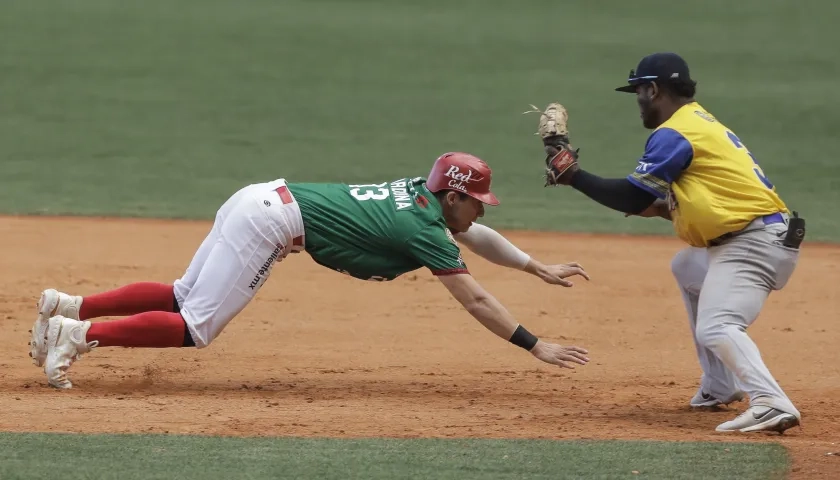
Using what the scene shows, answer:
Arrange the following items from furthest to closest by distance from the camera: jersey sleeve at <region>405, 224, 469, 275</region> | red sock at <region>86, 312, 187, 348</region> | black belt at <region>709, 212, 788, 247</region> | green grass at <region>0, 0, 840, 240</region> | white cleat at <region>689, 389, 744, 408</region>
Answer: green grass at <region>0, 0, 840, 240</region> → white cleat at <region>689, 389, 744, 408</region> → red sock at <region>86, 312, 187, 348</region> → jersey sleeve at <region>405, 224, 469, 275</region> → black belt at <region>709, 212, 788, 247</region>

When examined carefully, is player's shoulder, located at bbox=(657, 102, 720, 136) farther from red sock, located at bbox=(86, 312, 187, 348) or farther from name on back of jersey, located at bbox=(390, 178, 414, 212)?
red sock, located at bbox=(86, 312, 187, 348)

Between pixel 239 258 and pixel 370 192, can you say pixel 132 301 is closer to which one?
pixel 239 258

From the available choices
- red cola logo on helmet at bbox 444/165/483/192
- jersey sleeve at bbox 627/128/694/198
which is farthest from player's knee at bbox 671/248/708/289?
red cola logo on helmet at bbox 444/165/483/192

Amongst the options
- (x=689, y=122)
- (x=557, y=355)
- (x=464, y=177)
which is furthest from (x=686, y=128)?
(x=557, y=355)

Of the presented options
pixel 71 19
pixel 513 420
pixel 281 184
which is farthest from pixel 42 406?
pixel 71 19

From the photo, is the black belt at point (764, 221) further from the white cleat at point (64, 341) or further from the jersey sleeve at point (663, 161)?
the white cleat at point (64, 341)

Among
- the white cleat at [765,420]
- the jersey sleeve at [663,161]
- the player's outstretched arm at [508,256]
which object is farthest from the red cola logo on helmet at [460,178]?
the white cleat at [765,420]

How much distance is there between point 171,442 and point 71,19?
56.5ft

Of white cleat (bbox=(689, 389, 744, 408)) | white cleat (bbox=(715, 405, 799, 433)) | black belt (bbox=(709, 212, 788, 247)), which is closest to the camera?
white cleat (bbox=(715, 405, 799, 433))

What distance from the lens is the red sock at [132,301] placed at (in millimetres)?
7242

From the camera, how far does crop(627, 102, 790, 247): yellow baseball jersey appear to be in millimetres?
6406

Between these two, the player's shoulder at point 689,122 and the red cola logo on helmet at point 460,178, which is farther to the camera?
the red cola logo on helmet at point 460,178

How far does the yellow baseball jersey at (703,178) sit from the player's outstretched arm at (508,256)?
961 millimetres

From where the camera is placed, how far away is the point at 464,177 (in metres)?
6.80
